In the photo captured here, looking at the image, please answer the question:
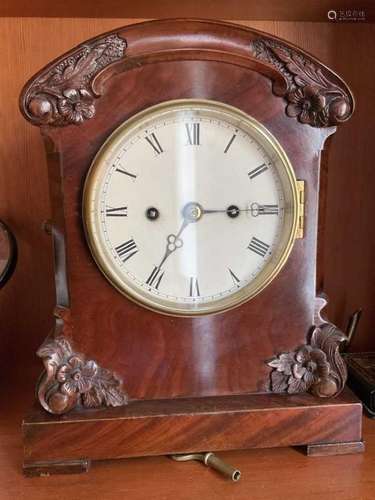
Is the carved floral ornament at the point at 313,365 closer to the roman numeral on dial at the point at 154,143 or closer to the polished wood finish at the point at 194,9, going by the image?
the roman numeral on dial at the point at 154,143

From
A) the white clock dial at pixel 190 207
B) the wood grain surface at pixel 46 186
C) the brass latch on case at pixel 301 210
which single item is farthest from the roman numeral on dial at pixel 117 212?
the wood grain surface at pixel 46 186

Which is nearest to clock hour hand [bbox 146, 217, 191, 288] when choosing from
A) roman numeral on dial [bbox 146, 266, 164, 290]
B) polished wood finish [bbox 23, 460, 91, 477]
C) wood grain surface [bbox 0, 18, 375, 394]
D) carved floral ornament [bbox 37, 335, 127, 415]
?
roman numeral on dial [bbox 146, 266, 164, 290]

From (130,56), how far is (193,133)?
12 centimetres

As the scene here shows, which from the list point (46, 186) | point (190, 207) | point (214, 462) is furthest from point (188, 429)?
point (46, 186)

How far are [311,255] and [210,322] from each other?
0.16m

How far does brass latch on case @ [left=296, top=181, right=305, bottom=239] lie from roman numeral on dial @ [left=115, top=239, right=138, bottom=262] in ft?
0.70

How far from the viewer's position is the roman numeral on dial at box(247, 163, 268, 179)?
2.21 ft

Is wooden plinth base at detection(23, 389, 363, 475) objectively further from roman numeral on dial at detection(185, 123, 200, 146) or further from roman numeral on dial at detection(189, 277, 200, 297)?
roman numeral on dial at detection(185, 123, 200, 146)

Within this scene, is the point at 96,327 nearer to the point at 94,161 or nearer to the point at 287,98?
the point at 94,161

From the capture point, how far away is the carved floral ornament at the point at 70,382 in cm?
66

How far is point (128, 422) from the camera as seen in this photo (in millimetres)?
660

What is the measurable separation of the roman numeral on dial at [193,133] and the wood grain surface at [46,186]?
358 mm

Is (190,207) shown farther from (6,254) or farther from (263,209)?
(6,254)

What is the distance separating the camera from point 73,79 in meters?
0.64
